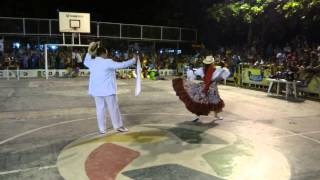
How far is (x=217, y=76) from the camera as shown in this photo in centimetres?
963

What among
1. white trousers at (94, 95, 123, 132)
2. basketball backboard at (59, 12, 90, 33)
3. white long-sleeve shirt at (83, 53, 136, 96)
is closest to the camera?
white long-sleeve shirt at (83, 53, 136, 96)

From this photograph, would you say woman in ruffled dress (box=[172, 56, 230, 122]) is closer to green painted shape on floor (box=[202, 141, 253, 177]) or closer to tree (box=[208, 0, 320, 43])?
green painted shape on floor (box=[202, 141, 253, 177])

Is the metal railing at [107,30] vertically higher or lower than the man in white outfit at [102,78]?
higher

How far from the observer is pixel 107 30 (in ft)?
89.2

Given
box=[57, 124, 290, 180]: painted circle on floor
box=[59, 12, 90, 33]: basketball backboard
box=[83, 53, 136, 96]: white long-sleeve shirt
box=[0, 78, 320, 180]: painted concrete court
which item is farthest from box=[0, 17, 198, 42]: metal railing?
box=[57, 124, 290, 180]: painted circle on floor

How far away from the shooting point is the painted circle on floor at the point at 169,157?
5.99 meters

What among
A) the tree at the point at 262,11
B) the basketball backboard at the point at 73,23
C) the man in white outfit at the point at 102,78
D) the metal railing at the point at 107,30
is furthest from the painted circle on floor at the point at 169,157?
the metal railing at the point at 107,30

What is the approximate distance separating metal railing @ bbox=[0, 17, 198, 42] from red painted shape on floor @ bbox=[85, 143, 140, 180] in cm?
1958

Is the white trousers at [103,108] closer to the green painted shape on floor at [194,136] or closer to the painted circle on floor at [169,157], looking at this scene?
the painted circle on floor at [169,157]

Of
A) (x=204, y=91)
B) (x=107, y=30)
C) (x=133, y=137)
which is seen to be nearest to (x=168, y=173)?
(x=133, y=137)

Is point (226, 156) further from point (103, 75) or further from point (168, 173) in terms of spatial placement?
point (103, 75)

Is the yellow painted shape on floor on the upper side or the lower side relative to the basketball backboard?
lower

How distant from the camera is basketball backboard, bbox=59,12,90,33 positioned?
24.2 m

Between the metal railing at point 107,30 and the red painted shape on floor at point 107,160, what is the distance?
19579mm
